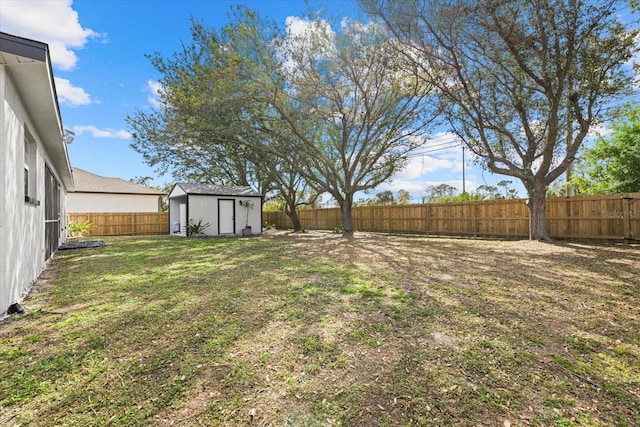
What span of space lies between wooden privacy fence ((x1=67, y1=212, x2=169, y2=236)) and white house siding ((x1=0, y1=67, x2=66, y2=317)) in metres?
15.1

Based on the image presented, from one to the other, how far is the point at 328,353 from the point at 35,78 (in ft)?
15.0

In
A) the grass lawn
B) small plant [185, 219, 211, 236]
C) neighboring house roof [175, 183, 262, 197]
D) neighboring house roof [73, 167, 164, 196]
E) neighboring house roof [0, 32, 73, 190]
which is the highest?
neighboring house roof [73, 167, 164, 196]

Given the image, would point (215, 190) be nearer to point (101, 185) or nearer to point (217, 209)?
point (217, 209)

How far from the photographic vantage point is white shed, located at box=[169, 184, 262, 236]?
1525cm

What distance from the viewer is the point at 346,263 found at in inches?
256

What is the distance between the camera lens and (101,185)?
22172 millimetres

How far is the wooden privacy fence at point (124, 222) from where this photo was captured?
58.1 feet

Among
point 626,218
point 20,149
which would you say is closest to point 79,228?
point 20,149

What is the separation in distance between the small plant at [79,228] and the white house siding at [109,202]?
14.4ft

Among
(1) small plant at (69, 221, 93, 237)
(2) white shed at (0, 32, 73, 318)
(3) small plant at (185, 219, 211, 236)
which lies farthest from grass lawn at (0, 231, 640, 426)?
(1) small plant at (69, 221, 93, 237)

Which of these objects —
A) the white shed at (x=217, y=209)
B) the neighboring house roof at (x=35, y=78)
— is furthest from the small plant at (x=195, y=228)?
the neighboring house roof at (x=35, y=78)

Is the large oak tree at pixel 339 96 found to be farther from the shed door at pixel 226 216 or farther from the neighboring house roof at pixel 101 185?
the neighboring house roof at pixel 101 185

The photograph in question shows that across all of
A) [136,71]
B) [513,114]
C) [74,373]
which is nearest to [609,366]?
[74,373]

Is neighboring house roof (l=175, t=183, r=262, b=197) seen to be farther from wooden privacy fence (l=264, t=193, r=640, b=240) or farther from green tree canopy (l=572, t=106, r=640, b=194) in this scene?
green tree canopy (l=572, t=106, r=640, b=194)
